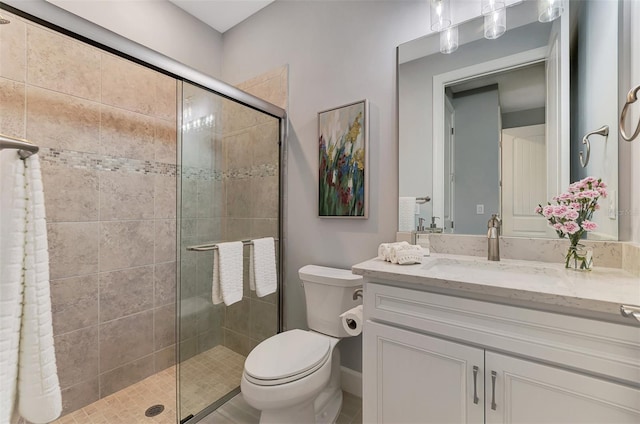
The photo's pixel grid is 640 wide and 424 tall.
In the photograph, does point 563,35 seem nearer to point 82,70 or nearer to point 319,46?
point 319,46

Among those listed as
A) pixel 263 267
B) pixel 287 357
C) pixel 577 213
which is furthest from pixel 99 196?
pixel 577 213

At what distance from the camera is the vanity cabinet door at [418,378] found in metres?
0.94

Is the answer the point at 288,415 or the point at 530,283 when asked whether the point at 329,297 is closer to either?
the point at 288,415

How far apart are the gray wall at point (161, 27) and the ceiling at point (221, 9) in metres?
0.06

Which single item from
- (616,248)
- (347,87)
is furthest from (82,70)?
(616,248)

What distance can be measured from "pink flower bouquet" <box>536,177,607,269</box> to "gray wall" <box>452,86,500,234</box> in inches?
10.8

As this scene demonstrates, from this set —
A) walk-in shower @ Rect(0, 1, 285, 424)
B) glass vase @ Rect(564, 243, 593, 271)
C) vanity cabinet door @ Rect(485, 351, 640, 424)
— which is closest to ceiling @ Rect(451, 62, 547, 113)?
glass vase @ Rect(564, 243, 593, 271)

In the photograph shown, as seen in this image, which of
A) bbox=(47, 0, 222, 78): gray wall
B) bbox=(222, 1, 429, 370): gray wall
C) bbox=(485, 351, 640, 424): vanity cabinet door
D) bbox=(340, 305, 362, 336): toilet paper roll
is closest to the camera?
bbox=(485, 351, 640, 424): vanity cabinet door

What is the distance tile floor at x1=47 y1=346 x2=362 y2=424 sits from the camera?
1.53m

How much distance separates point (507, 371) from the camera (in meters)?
0.88

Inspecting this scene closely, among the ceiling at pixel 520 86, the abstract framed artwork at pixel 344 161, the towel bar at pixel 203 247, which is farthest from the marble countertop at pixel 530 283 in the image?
the towel bar at pixel 203 247

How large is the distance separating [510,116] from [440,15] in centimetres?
60

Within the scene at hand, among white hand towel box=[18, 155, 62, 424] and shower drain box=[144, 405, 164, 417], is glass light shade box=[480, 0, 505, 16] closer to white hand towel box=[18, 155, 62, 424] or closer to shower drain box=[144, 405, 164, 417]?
white hand towel box=[18, 155, 62, 424]

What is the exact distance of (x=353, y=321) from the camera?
1460 millimetres
